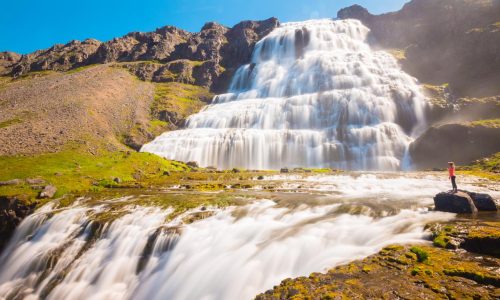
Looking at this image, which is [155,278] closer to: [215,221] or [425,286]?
[215,221]

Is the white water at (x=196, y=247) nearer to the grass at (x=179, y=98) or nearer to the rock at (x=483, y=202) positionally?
the rock at (x=483, y=202)

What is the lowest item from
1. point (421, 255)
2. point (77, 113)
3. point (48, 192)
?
point (421, 255)

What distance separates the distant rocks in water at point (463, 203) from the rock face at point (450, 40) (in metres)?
61.3

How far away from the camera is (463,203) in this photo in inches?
571

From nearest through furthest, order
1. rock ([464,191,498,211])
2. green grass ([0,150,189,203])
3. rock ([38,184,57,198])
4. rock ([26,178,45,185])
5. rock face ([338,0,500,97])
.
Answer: rock ([464,191,498,211]) → rock ([38,184,57,198]) → rock ([26,178,45,185]) → green grass ([0,150,189,203]) → rock face ([338,0,500,97])

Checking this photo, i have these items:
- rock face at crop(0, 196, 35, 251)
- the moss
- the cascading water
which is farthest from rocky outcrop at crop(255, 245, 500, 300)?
the cascading water

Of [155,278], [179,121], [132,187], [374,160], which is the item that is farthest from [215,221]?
[179,121]

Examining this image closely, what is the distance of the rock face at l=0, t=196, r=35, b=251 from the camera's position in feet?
70.6

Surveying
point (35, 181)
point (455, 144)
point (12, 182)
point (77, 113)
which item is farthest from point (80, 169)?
point (455, 144)

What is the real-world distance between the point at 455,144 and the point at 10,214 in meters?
57.9

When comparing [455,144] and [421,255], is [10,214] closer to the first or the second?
[421,255]

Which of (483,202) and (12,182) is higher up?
(12,182)

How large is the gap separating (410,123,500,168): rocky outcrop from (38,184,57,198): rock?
5232 centimetres

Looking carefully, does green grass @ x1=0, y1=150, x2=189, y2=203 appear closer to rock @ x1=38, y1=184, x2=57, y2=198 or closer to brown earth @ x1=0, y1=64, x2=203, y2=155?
rock @ x1=38, y1=184, x2=57, y2=198
